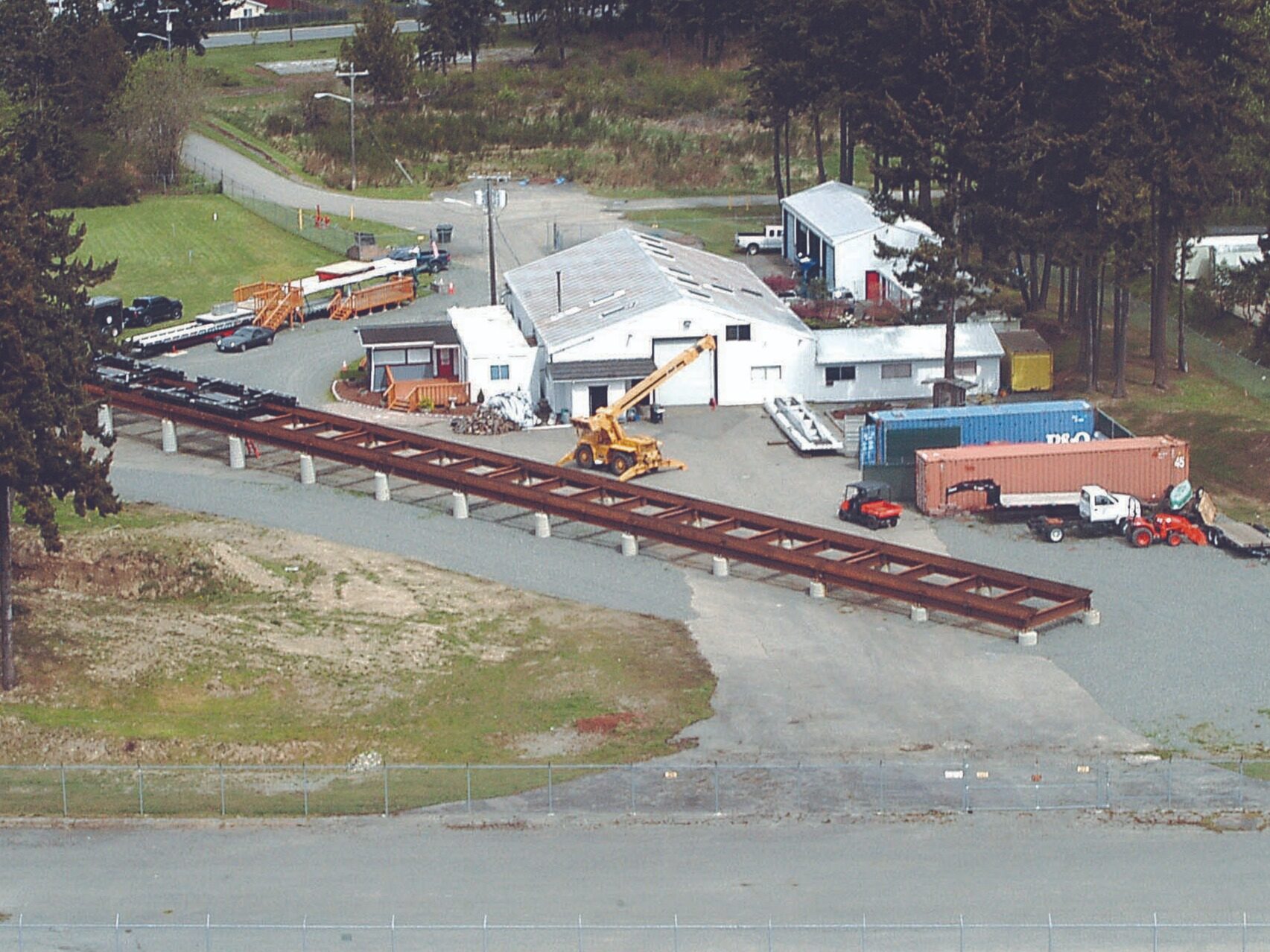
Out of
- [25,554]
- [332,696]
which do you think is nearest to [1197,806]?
[332,696]

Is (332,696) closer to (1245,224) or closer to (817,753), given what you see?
(817,753)

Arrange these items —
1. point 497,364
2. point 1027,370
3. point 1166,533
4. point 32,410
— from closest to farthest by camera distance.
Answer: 1. point 32,410
2. point 1166,533
3. point 497,364
4. point 1027,370

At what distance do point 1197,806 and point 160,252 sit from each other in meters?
80.8

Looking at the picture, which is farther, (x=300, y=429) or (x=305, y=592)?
(x=300, y=429)

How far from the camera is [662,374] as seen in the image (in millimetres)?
76438

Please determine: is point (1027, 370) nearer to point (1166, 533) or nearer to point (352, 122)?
point (1166, 533)

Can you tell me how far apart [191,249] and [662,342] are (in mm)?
42462

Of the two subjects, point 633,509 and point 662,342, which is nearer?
point 633,509

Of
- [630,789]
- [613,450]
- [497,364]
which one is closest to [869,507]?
[613,450]

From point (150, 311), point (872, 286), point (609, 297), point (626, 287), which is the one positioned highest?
point (626, 287)

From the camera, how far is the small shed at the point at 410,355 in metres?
82.8

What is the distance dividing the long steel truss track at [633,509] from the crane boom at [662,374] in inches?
263

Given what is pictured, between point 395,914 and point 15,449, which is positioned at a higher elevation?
point 15,449

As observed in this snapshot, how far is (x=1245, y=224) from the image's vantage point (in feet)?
345
